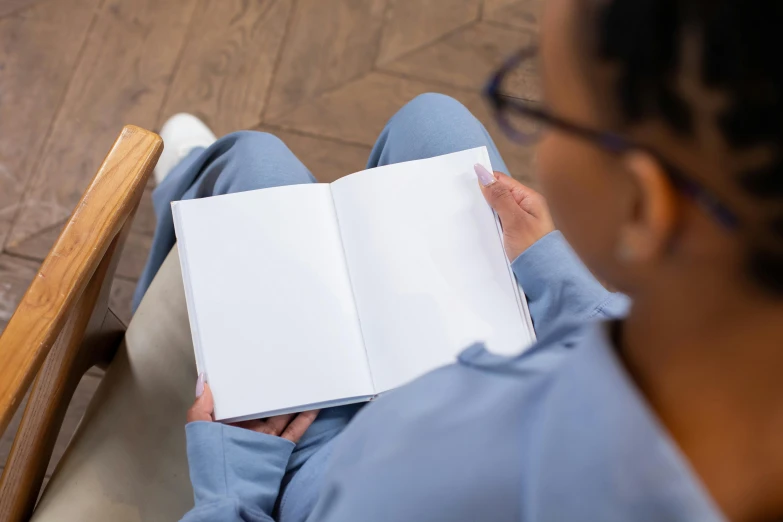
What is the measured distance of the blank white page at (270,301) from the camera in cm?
64

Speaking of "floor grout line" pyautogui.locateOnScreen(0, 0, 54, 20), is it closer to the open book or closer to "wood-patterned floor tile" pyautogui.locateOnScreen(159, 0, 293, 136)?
"wood-patterned floor tile" pyautogui.locateOnScreen(159, 0, 293, 136)

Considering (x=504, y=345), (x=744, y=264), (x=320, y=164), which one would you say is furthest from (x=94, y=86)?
(x=744, y=264)

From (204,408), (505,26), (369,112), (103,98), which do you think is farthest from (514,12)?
(204,408)

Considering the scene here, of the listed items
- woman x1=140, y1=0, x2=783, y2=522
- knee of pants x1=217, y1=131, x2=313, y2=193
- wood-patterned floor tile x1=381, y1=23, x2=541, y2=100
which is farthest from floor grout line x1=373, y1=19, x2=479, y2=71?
woman x1=140, y1=0, x2=783, y2=522

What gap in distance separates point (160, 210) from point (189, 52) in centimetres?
48

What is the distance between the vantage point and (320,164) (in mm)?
1198

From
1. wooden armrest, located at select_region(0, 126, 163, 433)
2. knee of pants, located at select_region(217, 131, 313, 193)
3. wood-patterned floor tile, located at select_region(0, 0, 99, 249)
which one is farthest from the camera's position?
wood-patterned floor tile, located at select_region(0, 0, 99, 249)

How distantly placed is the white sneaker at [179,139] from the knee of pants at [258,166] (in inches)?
9.0

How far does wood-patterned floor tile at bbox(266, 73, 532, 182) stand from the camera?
47.8 inches

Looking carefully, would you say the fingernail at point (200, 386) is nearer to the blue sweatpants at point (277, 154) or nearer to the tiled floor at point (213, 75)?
the blue sweatpants at point (277, 154)

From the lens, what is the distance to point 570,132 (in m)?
0.28

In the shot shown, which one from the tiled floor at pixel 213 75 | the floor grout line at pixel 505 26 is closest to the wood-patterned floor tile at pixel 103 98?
the tiled floor at pixel 213 75

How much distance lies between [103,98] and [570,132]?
3.71 ft

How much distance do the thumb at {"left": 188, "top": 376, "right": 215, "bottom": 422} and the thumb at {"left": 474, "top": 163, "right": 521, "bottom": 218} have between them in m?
0.36
